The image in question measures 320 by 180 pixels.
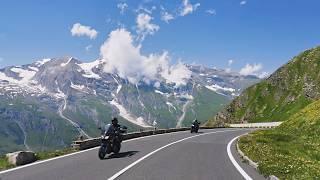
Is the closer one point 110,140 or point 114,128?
point 110,140

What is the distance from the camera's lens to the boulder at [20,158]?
20.9 meters

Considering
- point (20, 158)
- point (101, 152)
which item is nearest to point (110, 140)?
point (101, 152)

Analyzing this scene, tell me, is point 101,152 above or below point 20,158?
above

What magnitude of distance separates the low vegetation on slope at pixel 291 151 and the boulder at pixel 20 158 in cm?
1059

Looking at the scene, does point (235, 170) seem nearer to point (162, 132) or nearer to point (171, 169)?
point (171, 169)

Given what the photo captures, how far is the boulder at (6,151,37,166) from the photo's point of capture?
2094 centimetres

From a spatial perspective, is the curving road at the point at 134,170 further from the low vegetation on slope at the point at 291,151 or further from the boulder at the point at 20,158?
the low vegetation on slope at the point at 291,151

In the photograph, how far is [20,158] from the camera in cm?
2131

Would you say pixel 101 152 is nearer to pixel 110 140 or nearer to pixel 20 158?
pixel 110 140

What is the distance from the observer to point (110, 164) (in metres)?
20.5

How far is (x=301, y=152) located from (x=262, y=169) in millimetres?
12420

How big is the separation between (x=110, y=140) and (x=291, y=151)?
35.7 ft

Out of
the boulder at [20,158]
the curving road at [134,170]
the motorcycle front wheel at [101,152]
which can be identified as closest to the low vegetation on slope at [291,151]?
the curving road at [134,170]

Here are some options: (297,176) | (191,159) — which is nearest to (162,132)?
(191,159)
